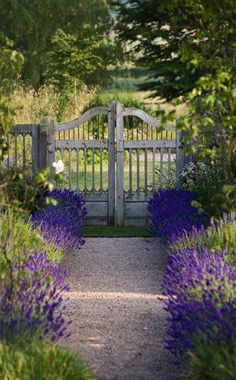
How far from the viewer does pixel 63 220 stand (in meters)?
8.20

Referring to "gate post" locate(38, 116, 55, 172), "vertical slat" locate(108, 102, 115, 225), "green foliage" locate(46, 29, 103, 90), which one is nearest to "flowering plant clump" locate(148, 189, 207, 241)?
"vertical slat" locate(108, 102, 115, 225)

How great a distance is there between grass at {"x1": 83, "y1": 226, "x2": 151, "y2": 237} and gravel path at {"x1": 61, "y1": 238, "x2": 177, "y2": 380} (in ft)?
2.37

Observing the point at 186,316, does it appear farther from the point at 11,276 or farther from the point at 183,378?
the point at 11,276

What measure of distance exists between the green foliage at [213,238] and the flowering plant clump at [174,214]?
5.0 inches

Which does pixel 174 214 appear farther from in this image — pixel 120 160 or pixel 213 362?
pixel 213 362

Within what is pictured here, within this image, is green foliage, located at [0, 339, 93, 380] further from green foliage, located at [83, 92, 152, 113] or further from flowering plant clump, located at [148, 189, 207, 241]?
green foliage, located at [83, 92, 152, 113]

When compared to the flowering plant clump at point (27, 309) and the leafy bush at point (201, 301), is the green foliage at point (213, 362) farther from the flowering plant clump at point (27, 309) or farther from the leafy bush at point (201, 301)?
the flowering plant clump at point (27, 309)

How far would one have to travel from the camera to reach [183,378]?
459 cm

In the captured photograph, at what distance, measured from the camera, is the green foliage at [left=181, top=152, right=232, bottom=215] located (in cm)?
878

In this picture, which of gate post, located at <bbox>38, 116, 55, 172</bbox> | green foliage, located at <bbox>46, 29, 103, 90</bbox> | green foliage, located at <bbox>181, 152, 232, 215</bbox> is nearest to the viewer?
green foliage, located at <bbox>181, 152, 232, 215</bbox>

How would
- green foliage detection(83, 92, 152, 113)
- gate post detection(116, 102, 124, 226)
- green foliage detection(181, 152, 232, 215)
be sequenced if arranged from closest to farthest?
green foliage detection(181, 152, 232, 215), gate post detection(116, 102, 124, 226), green foliage detection(83, 92, 152, 113)

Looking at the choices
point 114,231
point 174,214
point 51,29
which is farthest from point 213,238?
point 51,29

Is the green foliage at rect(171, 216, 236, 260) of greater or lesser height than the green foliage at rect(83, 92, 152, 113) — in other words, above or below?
below

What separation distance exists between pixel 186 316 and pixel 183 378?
1.45ft
